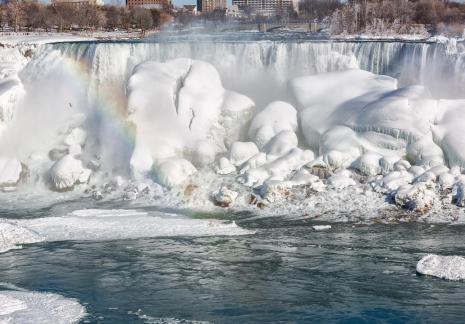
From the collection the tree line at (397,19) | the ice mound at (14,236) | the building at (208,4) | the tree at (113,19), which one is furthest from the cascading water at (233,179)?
the building at (208,4)

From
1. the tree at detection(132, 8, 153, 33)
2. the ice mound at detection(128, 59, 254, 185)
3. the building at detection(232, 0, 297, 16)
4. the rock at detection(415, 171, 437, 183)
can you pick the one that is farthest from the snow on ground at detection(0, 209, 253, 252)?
the building at detection(232, 0, 297, 16)

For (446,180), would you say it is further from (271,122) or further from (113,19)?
(113,19)

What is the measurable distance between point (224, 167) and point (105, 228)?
248 inches

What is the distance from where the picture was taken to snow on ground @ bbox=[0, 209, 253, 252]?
62.8 ft

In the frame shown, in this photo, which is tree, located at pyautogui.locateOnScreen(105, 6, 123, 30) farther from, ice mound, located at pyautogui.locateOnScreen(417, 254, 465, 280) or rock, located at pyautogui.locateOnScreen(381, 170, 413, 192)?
ice mound, located at pyautogui.locateOnScreen(417, 254, 465, 280)

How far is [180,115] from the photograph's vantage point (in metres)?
27.8

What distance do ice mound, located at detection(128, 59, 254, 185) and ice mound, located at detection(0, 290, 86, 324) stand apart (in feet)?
34.6

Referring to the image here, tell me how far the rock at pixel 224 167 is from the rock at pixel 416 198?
6.09 metres

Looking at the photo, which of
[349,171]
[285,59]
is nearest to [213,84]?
[285,59]

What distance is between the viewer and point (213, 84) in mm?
29453

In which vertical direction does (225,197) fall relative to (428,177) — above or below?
below

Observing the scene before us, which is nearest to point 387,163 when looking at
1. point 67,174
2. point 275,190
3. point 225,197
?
point 275,190

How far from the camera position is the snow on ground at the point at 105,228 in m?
19.1

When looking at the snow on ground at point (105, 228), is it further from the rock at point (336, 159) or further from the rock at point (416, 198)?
the rock at point (336, 159)
